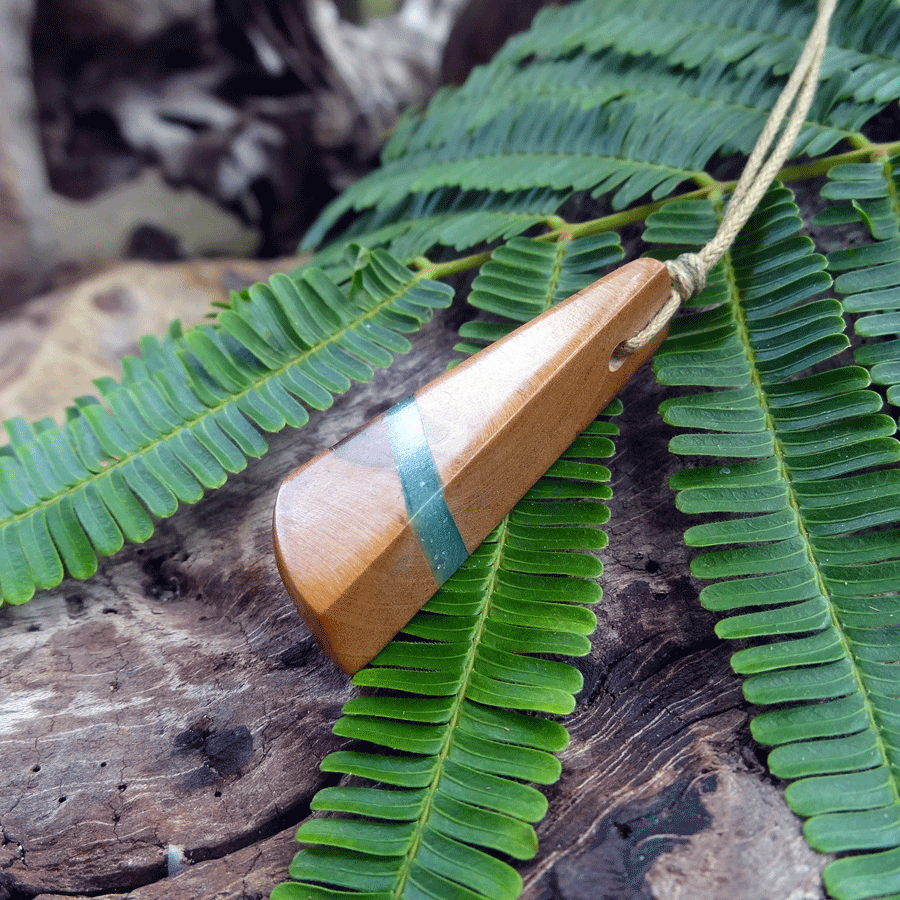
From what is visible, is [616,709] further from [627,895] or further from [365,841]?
[365,841]

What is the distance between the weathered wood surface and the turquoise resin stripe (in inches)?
15.4

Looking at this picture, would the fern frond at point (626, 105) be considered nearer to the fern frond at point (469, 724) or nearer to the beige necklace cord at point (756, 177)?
the beige necklace cord at point (756, 177)

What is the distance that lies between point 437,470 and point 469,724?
1.64ft

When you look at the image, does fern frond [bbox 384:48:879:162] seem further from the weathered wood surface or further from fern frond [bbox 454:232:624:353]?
the weathered wood surface

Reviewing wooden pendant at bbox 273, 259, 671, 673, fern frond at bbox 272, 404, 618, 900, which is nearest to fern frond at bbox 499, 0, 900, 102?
wooden pendant at bbox 273, 259, 671, 673

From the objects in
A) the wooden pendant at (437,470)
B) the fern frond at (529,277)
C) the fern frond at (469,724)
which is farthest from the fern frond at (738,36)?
the fern frond at (469,724)

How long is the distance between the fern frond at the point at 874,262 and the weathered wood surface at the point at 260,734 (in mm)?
510

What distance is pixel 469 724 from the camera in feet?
4.55

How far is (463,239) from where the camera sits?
2146 millimetres

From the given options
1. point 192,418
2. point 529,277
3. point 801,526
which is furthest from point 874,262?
point 192,418

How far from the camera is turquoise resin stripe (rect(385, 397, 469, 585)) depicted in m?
1.51

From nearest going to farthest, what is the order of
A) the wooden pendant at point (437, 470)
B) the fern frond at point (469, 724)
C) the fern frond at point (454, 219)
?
the fern frond at point (469, 724)
the wooden pendant at point (437, 470)
the fern frond at point (454, 219)

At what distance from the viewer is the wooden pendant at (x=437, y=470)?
1451 millimetres

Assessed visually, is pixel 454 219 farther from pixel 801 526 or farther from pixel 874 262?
pixel 801 526
